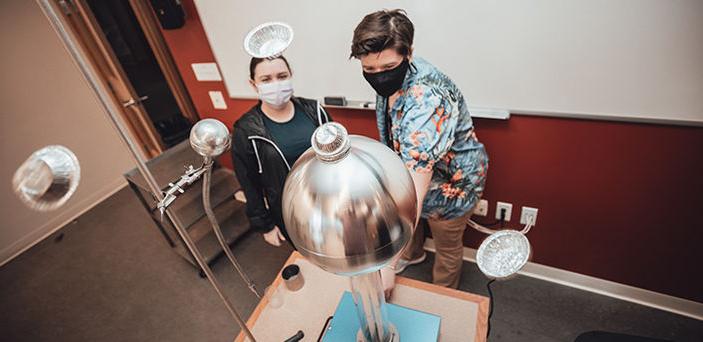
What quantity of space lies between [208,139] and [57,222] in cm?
352

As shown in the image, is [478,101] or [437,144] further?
[478,101]

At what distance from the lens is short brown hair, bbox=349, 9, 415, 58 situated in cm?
98

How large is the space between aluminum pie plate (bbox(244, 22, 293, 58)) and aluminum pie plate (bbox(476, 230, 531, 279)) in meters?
0.62

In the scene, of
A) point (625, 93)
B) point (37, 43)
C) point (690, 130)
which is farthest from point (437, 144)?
point (37, 43)

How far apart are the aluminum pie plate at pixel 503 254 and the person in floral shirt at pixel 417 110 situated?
33 cm

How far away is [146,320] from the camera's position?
2094mm

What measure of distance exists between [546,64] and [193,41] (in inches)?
79.9

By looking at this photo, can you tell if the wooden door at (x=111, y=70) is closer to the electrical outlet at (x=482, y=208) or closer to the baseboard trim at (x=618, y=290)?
the electrical outlet at (x=482, y=208)

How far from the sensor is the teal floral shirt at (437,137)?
101 centimetres

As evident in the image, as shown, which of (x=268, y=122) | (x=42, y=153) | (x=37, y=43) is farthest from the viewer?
(x=37, y=43)

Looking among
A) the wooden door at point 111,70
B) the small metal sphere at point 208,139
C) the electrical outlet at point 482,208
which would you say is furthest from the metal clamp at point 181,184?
the wooden door at point 111,70

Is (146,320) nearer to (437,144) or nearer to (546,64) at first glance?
(437,144)

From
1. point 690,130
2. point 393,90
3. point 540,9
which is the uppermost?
point 540,9

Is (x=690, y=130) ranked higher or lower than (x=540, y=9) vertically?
lower
